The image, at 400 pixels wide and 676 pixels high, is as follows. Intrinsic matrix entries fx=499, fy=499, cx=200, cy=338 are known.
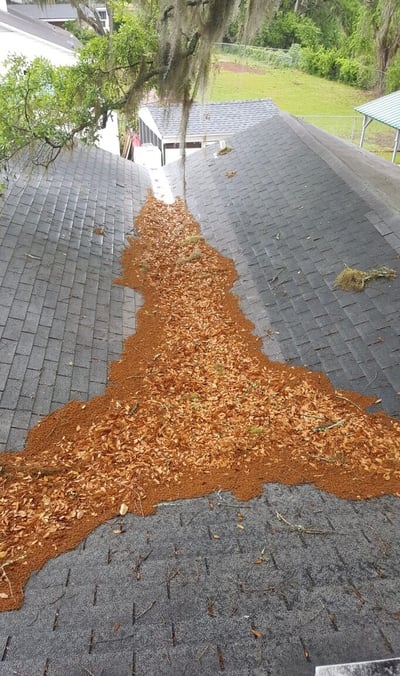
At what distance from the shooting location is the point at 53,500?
4.59 metres

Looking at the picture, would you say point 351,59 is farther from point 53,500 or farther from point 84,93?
point 53,500

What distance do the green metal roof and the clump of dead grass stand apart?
14504mm

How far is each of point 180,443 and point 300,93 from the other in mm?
35848

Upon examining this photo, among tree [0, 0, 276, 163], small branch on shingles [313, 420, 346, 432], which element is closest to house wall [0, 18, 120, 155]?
tree [0, 0, 276, 163]

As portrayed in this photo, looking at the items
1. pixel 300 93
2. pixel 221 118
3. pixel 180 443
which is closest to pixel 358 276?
pixel 180 443

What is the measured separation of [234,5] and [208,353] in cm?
496

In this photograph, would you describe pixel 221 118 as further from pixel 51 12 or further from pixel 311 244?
pixel 51 12

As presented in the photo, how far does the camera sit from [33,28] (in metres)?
21.6

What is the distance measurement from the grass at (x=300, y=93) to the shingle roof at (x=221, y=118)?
342 inches

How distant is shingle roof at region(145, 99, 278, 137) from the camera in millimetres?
18234

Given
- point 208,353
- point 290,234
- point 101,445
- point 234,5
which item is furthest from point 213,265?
point 101,445

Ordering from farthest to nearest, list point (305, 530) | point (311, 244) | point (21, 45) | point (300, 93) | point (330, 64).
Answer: point (330, 64)
point (300, 93)
point (21, 45)
point (311, 244)
point (305, 530)

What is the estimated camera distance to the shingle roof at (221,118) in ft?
59.8

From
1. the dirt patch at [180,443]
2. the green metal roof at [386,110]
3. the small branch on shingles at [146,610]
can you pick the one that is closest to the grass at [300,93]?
the green metal roof at [386,110]
